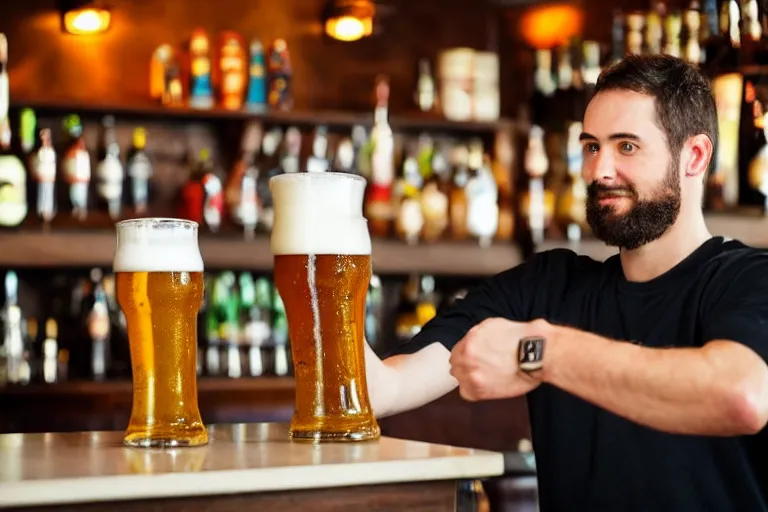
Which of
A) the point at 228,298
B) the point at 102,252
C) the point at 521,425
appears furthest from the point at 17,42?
the point at 521,425

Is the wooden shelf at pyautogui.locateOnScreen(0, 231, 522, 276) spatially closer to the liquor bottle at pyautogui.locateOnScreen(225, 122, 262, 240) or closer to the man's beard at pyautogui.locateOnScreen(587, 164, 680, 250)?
the liquor bottle at pyautogui.locateOnScreen(225, 122, 262, 240)

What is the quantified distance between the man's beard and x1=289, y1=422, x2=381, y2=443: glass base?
0.66 m

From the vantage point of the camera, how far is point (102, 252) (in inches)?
135

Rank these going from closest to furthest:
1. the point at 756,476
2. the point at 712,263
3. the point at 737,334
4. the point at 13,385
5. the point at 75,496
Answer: the point at 75,496
the point at 737,334
the point at 756,476
the point at 712,263
the point at 13,385

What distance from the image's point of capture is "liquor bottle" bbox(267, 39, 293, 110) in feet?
12.5

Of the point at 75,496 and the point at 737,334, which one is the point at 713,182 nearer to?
the point at 737,334

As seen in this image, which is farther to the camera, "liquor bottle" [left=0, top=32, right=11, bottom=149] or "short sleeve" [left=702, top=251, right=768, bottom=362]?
→ "liquor bottle" [left=0, top=32, right=11, bottom=149]

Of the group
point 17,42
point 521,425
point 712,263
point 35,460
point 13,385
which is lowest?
point 521,425

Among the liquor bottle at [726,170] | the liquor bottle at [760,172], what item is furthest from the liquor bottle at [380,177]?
the liquor bottle at [760,172]

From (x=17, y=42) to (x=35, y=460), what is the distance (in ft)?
9.26

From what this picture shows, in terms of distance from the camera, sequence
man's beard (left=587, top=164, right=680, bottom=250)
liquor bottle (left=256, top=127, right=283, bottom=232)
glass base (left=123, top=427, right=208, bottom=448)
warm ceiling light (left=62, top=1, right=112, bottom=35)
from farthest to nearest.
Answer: liquor bottle (left=256, top=127, right=283, bottom=232) → warm ceiling light (left=62, top=1, right=112, bottom=35) → man's beard (left=587, top=164, right=680, bottom=250) → glass base (left=123, top=427, right=208, bottom=448)

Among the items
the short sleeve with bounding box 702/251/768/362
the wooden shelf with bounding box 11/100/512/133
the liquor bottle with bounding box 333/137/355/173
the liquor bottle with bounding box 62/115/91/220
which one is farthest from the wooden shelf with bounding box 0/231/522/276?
the short sleeve with bounding box 702/251/768/362

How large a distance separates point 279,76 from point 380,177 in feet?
1.62

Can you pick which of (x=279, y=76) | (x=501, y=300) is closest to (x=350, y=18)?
(x=279, y=76)
